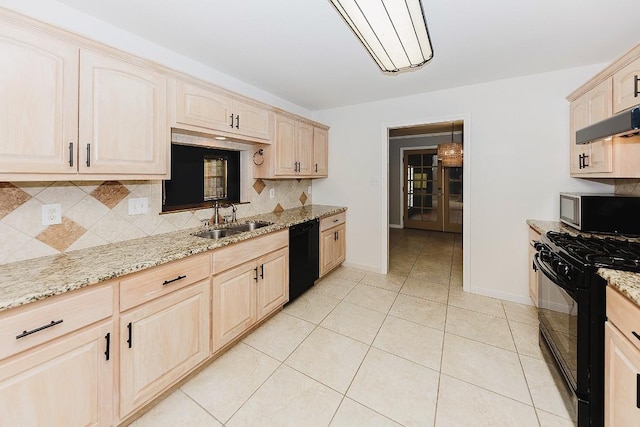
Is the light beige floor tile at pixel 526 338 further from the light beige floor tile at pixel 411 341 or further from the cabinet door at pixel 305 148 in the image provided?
the cabinet door at pixel 305 148

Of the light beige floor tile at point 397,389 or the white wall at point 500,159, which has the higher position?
the white wall at point 500,159

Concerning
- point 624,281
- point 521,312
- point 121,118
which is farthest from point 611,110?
point 121,118

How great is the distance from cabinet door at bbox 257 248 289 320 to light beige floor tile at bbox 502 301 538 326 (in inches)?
87.6

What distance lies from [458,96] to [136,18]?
3.14 m

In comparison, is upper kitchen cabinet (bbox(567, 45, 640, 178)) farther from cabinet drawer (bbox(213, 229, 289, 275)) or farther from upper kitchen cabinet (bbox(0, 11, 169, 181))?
upper kitchen cabinet (bbox(0, 11, 169, 181))

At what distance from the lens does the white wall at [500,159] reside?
8.70ft

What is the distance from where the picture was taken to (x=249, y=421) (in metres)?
1.49

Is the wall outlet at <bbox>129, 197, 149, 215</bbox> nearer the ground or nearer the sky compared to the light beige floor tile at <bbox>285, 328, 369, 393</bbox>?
nearer the sky

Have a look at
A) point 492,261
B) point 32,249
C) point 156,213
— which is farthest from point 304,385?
point 492,261

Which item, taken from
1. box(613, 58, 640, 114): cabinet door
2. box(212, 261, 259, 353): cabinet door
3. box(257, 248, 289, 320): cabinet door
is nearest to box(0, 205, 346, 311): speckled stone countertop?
box(212, 261, 259, 353): cabinet door

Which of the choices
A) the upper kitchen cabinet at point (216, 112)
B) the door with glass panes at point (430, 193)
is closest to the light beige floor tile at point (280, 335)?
the upper kitchen cabinet at point (216, 112)

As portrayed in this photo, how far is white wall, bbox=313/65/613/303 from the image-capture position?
265 centimetres

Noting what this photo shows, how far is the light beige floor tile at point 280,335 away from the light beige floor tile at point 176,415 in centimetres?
60

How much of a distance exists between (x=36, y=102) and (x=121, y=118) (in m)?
0.36
